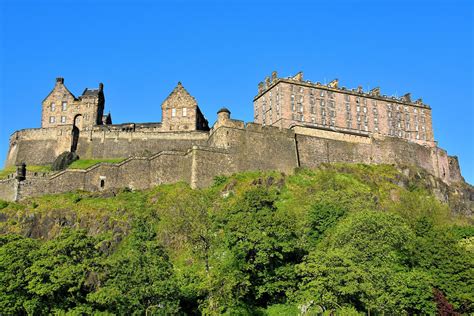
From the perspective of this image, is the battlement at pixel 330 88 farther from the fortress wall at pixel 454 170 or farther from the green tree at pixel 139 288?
the green tree at pixel 139 288

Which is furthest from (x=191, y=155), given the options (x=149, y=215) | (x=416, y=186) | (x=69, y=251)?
(x=416, y=186)

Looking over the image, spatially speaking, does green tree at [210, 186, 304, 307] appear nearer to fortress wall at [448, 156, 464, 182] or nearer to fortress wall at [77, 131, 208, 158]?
fortress wall at [77, 131, 208, 158]

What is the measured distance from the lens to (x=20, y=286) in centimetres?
3653

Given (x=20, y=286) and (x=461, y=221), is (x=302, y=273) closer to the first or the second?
(x=20, y=286)

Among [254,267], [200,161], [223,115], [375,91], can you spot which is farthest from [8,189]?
[375,91]

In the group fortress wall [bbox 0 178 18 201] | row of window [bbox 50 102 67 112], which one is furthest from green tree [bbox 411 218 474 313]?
row of window [bbox 50 102 67 112]

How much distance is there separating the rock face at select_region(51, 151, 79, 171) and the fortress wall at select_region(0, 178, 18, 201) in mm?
6856

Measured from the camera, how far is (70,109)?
77562mm

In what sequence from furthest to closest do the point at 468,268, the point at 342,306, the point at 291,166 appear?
the point at 291,166 < the point at 468,268 < the point at 342,306

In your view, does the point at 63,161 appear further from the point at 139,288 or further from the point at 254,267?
the point at 139,288

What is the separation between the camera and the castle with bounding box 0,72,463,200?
207ft

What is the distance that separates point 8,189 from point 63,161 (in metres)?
8.53

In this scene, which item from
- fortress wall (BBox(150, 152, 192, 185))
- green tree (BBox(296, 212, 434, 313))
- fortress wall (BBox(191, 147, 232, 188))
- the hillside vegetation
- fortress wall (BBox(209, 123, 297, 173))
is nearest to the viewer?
green tree (BBox(296, 212, 434, 313))

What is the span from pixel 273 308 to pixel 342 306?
19.8 ft
